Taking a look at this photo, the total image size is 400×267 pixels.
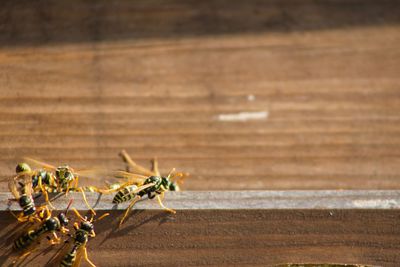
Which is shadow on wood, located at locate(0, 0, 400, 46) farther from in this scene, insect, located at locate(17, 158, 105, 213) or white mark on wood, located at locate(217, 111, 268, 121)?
insect, located at locate(17, 158, 105, 213)

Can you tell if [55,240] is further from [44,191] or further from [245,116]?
[245,116]

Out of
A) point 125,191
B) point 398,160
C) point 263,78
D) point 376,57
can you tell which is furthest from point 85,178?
point 376,57

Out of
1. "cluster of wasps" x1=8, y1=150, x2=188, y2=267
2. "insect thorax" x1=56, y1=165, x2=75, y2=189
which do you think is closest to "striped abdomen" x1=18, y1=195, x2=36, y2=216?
"cluster of wasps" x1=8, y1=150, x2=188, y2=267

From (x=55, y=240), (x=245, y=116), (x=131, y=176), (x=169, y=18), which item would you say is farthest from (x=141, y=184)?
(x=169, y=18)

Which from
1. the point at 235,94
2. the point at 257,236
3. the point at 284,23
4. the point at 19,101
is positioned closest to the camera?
the point at 257,236

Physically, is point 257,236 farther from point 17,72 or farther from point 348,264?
point 17,72

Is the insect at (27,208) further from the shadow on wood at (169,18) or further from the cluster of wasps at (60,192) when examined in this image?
the shadow on wood at (169,18)

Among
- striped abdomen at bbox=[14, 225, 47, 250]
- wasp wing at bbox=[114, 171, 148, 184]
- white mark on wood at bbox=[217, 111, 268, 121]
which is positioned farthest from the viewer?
white mark on wood at bbox=[217, 111, 268, 121]

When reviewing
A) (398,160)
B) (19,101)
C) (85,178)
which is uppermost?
(19,101)
